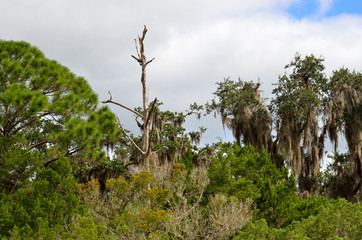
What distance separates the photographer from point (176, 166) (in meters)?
14.1

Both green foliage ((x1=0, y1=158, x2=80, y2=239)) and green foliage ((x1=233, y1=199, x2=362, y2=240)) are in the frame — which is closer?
green foliage ((x1=233, y1=199, x2=362, y2=240))

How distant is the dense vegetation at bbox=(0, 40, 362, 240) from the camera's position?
12.1 meters

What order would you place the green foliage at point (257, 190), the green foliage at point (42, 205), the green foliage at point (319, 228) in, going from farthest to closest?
the green foliage at point (257, 190)
the green foliage at point (42, 205)
the green foliage at point (319, 228)

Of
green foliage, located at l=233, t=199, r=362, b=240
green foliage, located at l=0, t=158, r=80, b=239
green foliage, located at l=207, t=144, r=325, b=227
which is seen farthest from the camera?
green foliage, located at l=207, t=144, r=325, b=227

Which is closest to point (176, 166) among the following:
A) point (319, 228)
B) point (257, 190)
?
point (257, 190)

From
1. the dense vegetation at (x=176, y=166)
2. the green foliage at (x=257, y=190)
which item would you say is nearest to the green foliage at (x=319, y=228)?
the dense vegetation at (x=176, y=166)

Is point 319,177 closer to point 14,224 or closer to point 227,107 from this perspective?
point 227,107

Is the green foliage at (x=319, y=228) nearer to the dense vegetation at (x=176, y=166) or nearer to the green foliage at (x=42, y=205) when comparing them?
the dense vegetation at (x=176, y=166)

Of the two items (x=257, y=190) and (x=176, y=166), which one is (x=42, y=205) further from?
(x=257, y=190)

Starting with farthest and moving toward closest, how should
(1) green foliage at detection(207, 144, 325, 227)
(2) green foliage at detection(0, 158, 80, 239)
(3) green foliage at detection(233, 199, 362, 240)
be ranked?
1. (1) green foliage at detection(207, 144, 325, 227)
2. (2) green foliage at detection(0, 158, 80, 239)
3. (3) green foliage at detection(233, 199, 362, 240)

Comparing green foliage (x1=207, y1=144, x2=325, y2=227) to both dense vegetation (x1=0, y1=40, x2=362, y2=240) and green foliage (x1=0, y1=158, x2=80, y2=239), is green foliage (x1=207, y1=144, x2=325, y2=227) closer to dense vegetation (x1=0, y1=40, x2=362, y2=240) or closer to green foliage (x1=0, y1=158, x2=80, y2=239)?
dense vegetation (x1=0, y1=40, x2=362, y2=240)

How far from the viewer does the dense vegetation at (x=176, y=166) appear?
12.1 meters

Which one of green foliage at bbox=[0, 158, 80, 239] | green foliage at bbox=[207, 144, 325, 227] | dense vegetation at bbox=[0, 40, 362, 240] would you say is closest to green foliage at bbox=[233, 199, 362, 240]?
dense vegetation at bbox=[0, 40, 362, 240]

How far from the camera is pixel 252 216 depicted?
14.0 m
